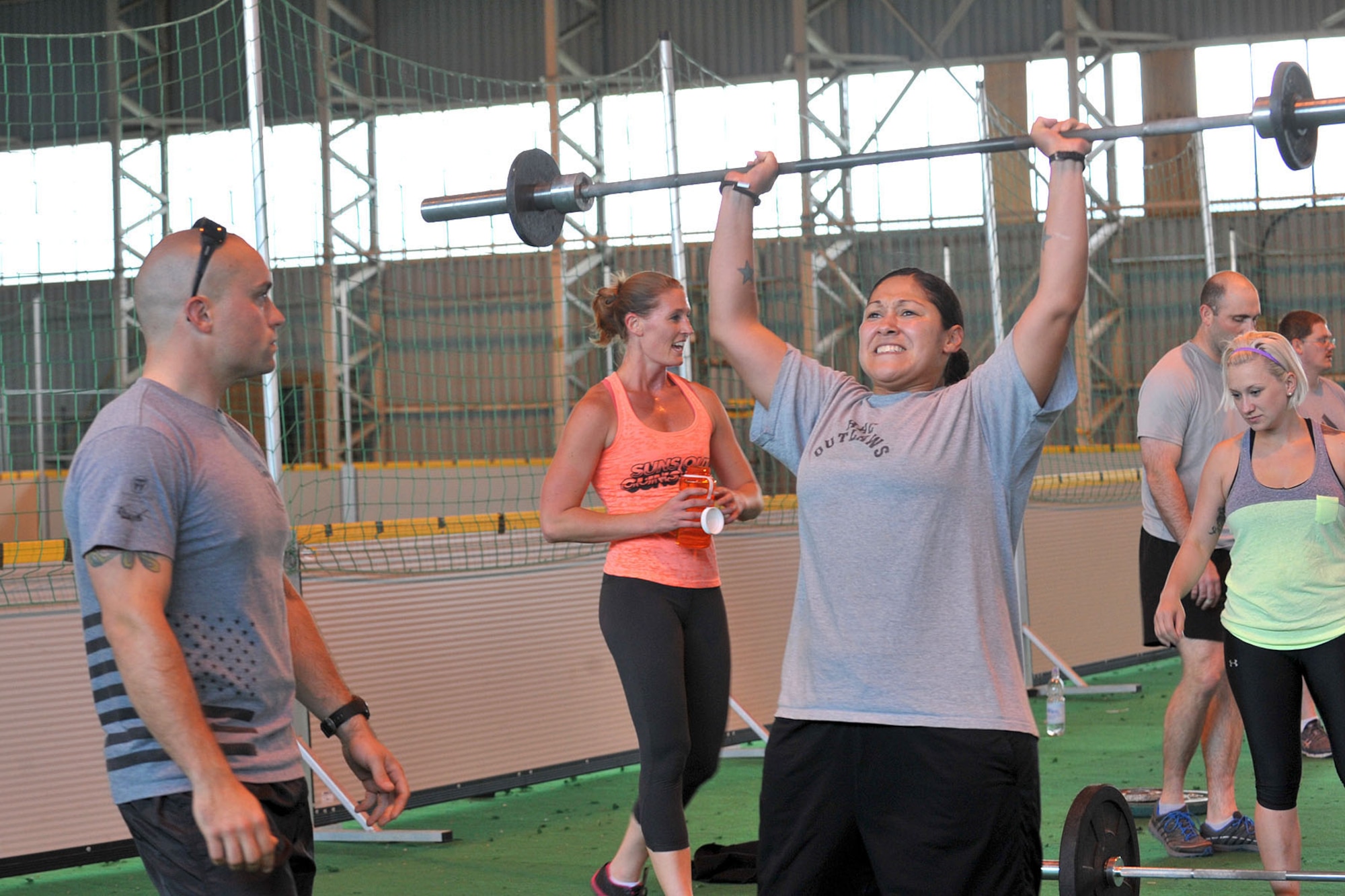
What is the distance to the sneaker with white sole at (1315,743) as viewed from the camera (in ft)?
16.7

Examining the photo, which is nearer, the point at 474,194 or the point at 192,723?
the point at 192,723

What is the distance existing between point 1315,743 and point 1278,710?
2.48 metres

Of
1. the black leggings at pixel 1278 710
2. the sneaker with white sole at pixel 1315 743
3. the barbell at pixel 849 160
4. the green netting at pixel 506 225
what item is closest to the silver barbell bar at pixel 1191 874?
the black leggings at pixel 1278 710

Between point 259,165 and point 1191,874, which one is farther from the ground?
point 259,165

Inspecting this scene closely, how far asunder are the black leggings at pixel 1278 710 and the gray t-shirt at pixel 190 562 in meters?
2.08

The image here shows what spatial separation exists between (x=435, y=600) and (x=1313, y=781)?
302cm

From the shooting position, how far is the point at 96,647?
1785 mm

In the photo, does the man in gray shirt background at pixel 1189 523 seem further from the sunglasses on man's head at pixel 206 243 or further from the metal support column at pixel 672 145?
the sunglasses on man's head at pixel 206 243

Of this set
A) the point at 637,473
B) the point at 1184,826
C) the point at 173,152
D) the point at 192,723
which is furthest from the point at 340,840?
the point at 173,152

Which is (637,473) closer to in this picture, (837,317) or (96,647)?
(96,647)

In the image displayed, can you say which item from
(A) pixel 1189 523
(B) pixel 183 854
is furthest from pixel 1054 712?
(B) pixel 183 854

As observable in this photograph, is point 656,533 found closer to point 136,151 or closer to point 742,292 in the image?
point 742,292

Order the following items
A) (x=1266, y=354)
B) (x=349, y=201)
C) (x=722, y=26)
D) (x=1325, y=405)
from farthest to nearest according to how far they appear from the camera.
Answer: (x=722, y=26), (x=349, y=201), (x=1325, y=405), (x=1266, y=354)

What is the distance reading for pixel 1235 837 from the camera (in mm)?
3758
